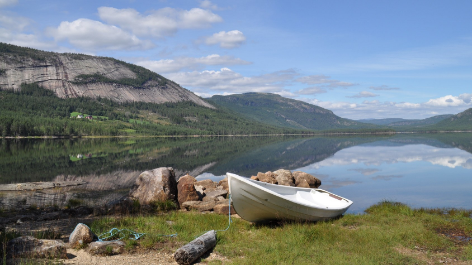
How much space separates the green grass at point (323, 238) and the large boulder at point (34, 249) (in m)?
1.99

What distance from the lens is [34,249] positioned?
9055 mm

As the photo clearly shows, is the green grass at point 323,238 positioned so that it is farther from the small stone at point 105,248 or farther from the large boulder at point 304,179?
the large boulder at point 304,179

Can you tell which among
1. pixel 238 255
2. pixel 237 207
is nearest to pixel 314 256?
pixel 238 255

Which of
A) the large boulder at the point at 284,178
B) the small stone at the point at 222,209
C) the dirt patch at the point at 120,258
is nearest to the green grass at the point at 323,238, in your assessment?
the dirt patch at the point at 120,258

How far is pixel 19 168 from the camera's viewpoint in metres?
38.4

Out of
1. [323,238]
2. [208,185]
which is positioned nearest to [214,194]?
[208,185]

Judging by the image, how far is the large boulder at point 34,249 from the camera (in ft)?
29.3

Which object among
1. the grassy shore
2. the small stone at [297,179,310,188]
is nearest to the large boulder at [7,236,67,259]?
the grassy shore

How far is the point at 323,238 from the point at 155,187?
11094 millimetres

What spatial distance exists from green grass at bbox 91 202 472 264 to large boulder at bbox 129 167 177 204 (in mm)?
4021

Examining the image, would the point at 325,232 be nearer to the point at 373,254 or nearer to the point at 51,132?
→ the point at 373,254

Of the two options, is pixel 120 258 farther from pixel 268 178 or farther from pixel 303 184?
pixel 303 184

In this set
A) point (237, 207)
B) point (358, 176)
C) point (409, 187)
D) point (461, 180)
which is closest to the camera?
point (237, 207)

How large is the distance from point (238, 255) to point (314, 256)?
2341mm
